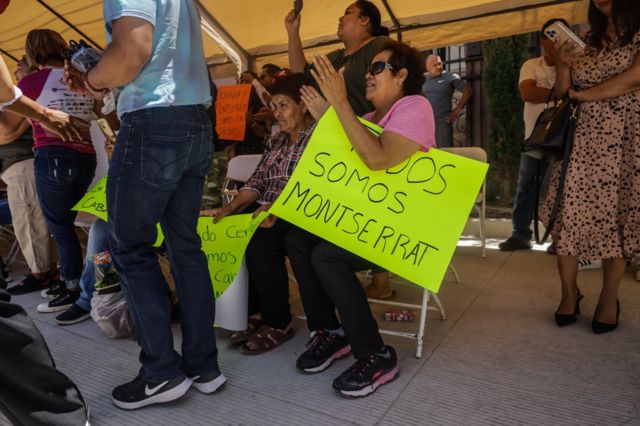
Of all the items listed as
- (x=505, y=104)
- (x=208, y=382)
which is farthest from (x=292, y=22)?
(x=505, y=104)

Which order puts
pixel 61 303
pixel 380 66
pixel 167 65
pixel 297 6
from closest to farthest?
pixel 167 65, pixel 380 66, pixel 297 6, pixel 61 303

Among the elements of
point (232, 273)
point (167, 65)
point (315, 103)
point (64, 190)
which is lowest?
point (232, 273)

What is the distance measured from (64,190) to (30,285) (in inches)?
40.3

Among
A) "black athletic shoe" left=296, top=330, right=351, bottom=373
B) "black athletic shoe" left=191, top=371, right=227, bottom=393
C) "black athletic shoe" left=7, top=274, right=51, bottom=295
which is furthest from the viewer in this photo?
"black athletic shoe" left=7, top=274, right=51, bottom=295

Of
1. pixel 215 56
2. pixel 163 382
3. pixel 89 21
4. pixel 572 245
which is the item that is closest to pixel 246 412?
pixel 163 382

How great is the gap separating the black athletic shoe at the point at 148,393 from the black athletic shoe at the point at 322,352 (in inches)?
21.5

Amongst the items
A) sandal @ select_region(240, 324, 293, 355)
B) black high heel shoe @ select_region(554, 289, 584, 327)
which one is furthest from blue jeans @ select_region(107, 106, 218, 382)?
black high heel shoe @ select_region(554, 289, 584, 327)

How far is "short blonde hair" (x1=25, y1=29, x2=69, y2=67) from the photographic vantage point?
3059mm

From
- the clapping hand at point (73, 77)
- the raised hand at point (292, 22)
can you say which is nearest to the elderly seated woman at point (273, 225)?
the raised hand at point (292, 22)

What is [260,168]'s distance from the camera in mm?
2789

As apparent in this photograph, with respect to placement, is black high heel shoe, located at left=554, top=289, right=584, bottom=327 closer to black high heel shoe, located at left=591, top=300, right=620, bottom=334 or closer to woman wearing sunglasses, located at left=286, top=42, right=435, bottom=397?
black high heel shoe, located at left=591, top=300, right=620, bottom=334

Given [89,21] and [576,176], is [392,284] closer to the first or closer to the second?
[576,176]

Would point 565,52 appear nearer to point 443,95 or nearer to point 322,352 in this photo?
point 322,352

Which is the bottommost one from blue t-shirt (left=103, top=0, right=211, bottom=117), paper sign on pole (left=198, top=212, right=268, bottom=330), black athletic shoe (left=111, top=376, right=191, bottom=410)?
black athletic shoe (left=111, top=376, right=191, bottom=410)
